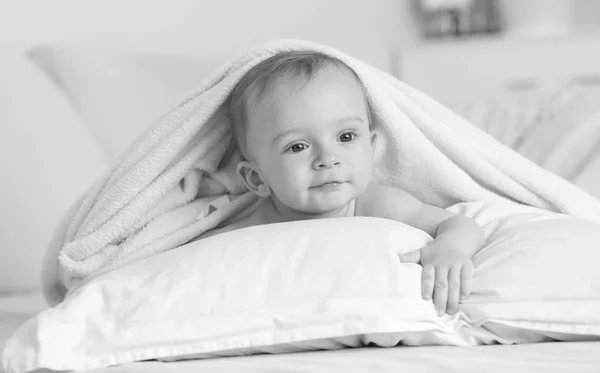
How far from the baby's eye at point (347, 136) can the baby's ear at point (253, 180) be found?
0.16 metres

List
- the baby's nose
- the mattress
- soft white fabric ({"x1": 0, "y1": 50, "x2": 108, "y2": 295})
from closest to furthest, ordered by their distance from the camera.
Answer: the mattress → the baby's nose → soft white fabric ({"x1": 0, "y1": 50, "x2": 108, "y2": 295})

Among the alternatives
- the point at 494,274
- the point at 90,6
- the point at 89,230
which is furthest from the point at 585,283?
the point at 90,6

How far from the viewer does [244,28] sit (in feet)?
9.75

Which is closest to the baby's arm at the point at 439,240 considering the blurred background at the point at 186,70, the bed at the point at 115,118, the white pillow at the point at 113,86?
the blurred background at the point at 186,70

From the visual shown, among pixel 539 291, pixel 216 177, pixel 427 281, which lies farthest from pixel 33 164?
pixel 539 291

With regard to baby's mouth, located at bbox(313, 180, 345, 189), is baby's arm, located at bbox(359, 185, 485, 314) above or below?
below

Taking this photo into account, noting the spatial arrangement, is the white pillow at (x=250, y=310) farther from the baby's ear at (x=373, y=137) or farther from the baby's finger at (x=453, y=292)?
the baby's ear at (x=373, y=137)

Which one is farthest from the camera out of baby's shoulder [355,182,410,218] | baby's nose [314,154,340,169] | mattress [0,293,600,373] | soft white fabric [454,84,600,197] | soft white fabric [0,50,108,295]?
soft white fabric [454,84,600,197]

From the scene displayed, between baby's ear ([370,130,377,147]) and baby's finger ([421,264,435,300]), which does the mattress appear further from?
baby's ear ([370,130,377,147])

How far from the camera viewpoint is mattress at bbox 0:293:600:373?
900 mm

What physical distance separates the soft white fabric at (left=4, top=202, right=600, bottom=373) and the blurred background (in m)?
0.63

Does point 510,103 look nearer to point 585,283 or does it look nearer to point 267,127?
point 267,127

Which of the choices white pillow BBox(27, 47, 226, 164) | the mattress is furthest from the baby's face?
white pillow BBox(27, 47, 226, 164)

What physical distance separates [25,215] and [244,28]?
1.52 metres
